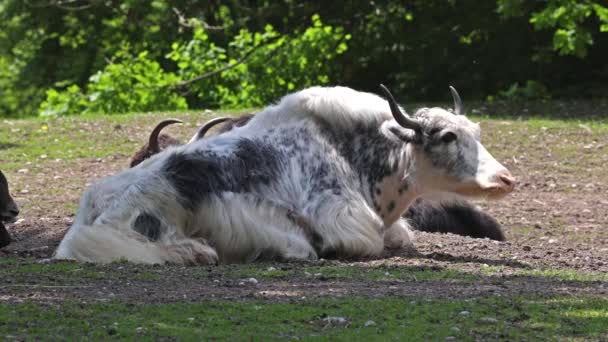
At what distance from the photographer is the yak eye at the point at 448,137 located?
30.3 ft

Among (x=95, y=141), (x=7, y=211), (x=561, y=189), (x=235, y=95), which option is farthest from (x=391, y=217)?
(x=235, y=95)

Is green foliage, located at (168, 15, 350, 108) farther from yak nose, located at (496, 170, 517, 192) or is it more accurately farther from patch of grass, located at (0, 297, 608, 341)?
patch of grass, located at (0, 297, 608, 341)

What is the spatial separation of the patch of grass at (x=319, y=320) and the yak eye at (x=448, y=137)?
2.73 meters

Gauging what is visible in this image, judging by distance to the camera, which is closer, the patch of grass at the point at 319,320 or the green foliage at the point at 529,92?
the patch of grass at the point at 319,320

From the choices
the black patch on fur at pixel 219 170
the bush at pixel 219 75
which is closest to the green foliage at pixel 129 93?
the bush at pixel 219 75

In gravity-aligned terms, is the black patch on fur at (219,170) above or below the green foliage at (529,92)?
above

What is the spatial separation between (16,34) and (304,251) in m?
19.7

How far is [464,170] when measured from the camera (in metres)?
9.19

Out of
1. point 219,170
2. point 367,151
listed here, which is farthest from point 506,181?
point 219,170

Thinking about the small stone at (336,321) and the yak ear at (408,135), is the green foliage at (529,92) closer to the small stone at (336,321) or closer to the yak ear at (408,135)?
the yak ear at (408,135)

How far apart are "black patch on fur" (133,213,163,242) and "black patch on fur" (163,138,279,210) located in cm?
26

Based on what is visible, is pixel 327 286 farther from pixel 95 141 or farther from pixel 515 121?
pixel 515 121

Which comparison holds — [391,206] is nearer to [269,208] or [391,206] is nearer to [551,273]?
[269,208]

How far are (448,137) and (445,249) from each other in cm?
93
